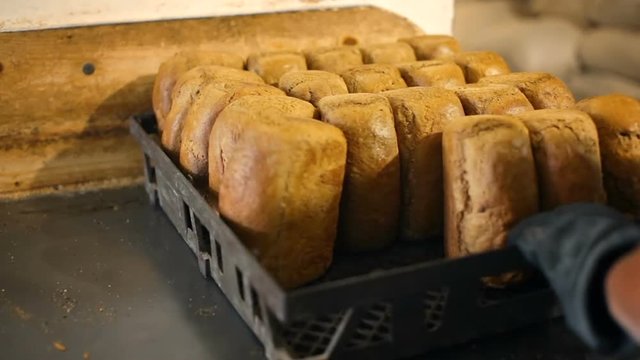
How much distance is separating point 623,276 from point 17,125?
1288mm

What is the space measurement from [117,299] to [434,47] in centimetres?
88

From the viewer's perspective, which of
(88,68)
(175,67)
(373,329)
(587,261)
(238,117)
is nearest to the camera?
(587,261)

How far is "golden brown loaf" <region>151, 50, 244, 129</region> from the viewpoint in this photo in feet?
4.75

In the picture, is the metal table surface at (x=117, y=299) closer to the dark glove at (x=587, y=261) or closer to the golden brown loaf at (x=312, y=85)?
the dark glove at (x=587, y=261)

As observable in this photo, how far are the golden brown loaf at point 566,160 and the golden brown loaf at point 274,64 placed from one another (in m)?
0.58

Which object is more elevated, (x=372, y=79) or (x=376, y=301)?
(x=372, y=79)

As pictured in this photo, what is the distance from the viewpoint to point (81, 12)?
1535 mm

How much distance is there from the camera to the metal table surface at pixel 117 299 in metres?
0.99

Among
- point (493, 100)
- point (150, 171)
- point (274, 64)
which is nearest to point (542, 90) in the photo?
point (493, 100)

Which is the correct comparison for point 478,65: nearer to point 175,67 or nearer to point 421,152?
point 421,152

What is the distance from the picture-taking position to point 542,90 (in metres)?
1.25

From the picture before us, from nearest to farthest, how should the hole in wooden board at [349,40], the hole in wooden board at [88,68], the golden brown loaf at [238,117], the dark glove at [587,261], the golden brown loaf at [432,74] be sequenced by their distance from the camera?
the dark glove at [587,261], the golden brown loaf at [238,117], the golden brown loaf at [432,74], the hole in wooden board at [88,68], the hole in wooden board at [349,40]

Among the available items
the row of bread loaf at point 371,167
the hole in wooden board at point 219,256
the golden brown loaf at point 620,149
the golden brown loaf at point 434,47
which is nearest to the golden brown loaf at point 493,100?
the row of bread loaf at point 371,167

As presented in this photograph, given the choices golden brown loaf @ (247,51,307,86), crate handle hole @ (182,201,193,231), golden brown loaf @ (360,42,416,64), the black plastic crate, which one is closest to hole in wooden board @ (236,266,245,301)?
the black plastic crate
